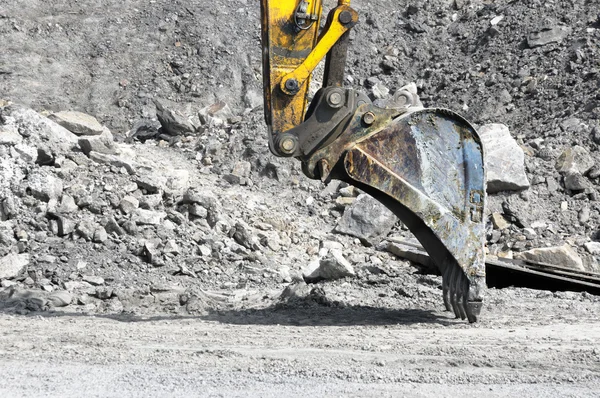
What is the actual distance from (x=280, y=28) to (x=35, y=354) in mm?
2224

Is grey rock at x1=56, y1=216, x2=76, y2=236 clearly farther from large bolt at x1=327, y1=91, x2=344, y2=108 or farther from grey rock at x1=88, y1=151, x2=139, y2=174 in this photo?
large bolt at x1=327, y1=91, x2=344, y2=108

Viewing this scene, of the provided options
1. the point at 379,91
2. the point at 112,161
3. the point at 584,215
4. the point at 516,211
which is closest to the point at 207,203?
the point at 112,161

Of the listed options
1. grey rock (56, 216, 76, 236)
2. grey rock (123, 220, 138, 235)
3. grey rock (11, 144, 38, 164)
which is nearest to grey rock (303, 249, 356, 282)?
grey rock (123, 220, 138, 235)

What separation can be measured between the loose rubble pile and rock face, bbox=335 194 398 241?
12mm

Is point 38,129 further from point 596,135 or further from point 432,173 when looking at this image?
point 596,135

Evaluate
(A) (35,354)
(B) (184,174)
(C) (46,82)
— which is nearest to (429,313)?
(A) (35,354)

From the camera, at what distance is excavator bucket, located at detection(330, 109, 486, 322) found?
5379 millimetres

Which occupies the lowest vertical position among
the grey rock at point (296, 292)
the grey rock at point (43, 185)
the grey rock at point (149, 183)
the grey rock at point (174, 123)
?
the grey rock at point (296, 292)

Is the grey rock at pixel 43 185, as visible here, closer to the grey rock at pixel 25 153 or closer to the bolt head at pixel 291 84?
the grey rock at pixel 25 153

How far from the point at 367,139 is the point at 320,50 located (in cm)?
58

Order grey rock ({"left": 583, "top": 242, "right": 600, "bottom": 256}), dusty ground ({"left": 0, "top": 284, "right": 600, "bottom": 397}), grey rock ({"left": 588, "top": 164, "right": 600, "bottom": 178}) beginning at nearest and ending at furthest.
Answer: dusty ground ({"left": 0, "top": 284, "right": 600, "bottom": 397}) < grey rock ({"left": 583, "top": 242, "right": 600, "bottom": 256}) < grey rock ({"left": 588, "top": 164, "right": 600, "bottom": 178})

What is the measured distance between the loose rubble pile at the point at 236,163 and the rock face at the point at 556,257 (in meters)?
0.02

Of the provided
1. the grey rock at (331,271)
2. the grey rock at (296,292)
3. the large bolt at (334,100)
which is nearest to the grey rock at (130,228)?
the grey rock at (331,271)

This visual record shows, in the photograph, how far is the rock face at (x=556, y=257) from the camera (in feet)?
24.8
